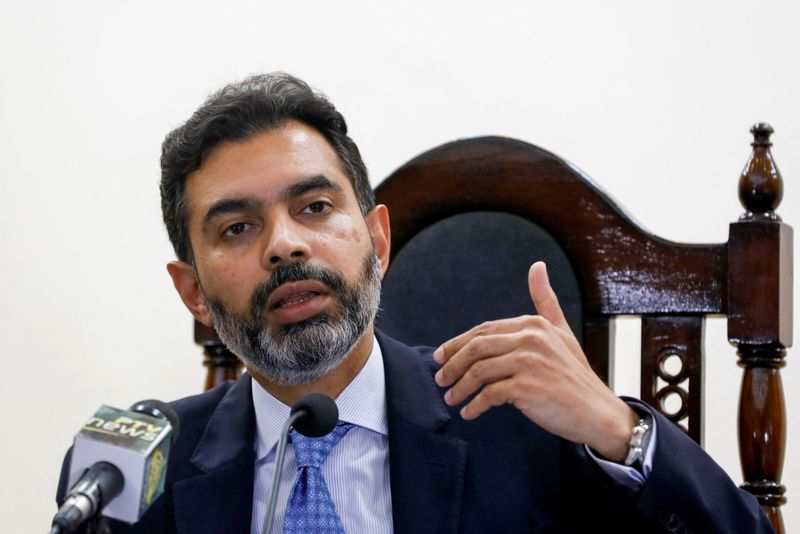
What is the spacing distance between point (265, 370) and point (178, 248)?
0.41 meters

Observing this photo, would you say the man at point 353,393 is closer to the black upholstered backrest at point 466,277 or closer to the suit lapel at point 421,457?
the suit lapel at point 421,457

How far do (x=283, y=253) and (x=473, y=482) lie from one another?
1.71 ft

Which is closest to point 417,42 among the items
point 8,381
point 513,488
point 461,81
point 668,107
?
point 461,81

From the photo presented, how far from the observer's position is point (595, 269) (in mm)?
2074

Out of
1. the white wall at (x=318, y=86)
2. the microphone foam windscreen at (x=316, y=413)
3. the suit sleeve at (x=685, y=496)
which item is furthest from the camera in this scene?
the white wall at (x=318, y=86)

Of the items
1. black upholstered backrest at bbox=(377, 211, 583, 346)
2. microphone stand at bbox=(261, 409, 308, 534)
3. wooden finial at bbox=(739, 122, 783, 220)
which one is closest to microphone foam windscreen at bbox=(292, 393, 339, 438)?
microphone stand at bbox=(261, 409, 308, 534)

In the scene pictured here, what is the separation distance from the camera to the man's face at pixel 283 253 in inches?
71.6

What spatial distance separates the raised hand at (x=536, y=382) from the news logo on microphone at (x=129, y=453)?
0.53 meters

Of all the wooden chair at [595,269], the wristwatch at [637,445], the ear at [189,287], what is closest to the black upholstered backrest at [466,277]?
the wooden chair at [595,269]

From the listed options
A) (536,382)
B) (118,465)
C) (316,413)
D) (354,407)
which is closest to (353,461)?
(354,407)

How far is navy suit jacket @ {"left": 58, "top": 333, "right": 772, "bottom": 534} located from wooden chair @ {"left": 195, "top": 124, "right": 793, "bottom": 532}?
225 millimetres

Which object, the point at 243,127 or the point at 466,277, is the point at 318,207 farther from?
the point at 466,277

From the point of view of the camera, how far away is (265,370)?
1.89 metres

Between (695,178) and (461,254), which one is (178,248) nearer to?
(461,254)
